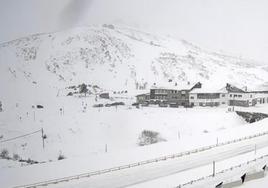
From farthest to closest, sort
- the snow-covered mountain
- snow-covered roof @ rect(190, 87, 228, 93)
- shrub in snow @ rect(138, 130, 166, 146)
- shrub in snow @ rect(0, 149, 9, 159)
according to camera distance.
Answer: snow-covered roof @ rect(190, 87, 228, 93) < shrub in snow @ rect(138, 130, 166, 146) < the snow-covered mountain < shrub in snow @ rect(0, 149, 9, 159)

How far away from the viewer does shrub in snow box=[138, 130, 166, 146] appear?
5.18 metres

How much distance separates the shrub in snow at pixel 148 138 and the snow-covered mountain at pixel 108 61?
70 centimetres

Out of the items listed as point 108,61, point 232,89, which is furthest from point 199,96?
point 108,61

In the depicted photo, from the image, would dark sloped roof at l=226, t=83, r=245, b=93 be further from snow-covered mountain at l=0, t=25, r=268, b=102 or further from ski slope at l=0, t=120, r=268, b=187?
ski slope at l=0, t=120, r=268, b=187

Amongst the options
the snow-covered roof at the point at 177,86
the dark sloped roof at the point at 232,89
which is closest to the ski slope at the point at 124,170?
the dark sloped roof at the point at 232,89

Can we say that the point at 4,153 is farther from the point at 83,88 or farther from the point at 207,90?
the point at 207,90

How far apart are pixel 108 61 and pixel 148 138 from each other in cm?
133

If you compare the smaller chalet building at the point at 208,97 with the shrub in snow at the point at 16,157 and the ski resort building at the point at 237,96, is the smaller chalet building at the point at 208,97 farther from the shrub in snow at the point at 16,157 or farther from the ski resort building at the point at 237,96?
the shrub in snow at the point at 16,157

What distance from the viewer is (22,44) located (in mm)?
4457

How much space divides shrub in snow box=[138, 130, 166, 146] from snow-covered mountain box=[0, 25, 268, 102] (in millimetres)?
704

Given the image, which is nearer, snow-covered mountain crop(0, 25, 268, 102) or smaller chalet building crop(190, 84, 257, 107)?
snow-covered mountain crop(0, 25, 268, 102)

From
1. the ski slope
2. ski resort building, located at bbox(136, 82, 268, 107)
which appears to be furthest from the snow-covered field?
ski resort building, located at bbox(136, 82, 268, 107)

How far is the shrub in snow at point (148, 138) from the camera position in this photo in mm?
5184

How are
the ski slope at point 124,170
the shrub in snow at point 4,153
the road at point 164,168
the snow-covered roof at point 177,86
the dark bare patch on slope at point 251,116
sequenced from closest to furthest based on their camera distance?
the shrub in snow at point 4,153 < the ski slope at point 124,170 < the road at point 164,168 < the snow-covered roof at point 177,86 < the dark bare patch on slope at point 251,116
